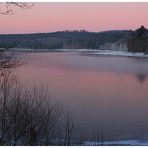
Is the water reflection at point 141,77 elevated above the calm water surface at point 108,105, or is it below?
above

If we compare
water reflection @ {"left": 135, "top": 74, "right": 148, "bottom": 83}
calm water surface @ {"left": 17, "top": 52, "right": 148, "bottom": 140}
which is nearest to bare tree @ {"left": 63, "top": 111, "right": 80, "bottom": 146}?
calm water surface @ {"left": 17, "top": 52, "right": 148, "bottom": 140}

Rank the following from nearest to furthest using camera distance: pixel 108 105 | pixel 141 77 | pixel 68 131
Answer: pixel 68 131 < pixel 108 105 < pixel 141 77

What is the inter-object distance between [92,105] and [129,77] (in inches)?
445

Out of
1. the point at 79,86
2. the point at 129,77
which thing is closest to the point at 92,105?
the point at 79,86

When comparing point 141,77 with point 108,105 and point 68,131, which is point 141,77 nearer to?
point 108,105

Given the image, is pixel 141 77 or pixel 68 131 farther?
pixel 141 77

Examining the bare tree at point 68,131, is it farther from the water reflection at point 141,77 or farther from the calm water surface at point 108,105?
the water reflection at point 141,77

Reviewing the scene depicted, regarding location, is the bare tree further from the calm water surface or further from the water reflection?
the water reflection

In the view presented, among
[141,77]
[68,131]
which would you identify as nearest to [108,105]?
[68,131]

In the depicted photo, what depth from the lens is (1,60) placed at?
5.07m

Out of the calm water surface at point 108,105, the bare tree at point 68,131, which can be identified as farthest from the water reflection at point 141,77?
the bare tree at point 68,131

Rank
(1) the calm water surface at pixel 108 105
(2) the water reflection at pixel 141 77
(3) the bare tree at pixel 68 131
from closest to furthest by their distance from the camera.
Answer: (3) the bare tree at pixel 68 131 → (1) the calm water surface at pixel 108 105 → (2) the water reflection at pixel 141 77

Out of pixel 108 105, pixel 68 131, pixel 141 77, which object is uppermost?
pixel 68 131

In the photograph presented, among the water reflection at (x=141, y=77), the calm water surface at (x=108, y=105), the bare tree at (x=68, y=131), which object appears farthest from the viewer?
the water reflection at (x=141, y=77)
